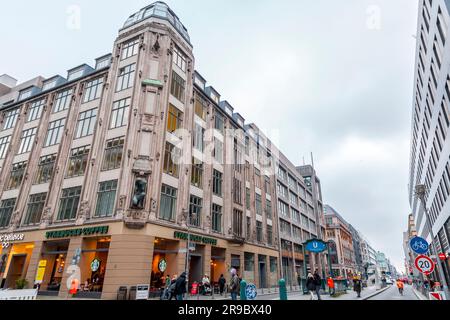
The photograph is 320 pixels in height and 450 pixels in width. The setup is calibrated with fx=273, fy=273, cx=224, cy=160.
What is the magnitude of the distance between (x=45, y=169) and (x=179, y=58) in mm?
19164

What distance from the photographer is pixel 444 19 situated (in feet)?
58.6

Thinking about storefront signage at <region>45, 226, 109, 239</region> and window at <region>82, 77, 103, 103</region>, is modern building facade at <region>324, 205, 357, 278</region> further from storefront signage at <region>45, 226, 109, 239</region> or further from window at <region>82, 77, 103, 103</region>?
window at <region>82, 77, 103, 103</region>

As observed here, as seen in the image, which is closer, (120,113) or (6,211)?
(120,113)

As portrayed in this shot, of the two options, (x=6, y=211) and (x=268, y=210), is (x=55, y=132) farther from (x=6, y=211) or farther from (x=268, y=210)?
(x=268, y=210)

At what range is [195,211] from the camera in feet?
93.1

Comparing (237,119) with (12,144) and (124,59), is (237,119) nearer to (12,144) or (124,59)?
(124,59)

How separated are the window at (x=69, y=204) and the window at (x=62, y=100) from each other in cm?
1148

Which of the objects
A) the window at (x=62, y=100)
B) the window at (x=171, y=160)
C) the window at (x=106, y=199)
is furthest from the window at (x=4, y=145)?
the window at (x=171, y=160)

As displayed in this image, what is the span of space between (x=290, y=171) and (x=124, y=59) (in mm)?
42545

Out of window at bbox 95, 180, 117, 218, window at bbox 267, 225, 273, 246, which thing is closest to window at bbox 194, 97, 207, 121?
window at bbox 95, 180, 117, 218

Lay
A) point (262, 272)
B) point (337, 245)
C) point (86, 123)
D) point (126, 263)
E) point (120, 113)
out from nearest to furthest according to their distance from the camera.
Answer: point (126, 263)
point (120, 113)
point (86, 123)
point (262, 272)
point (337, 245)

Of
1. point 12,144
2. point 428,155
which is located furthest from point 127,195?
point 428,155

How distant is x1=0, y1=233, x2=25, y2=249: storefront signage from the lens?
1054 inches

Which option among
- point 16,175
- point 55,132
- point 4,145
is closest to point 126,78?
point 55,132
